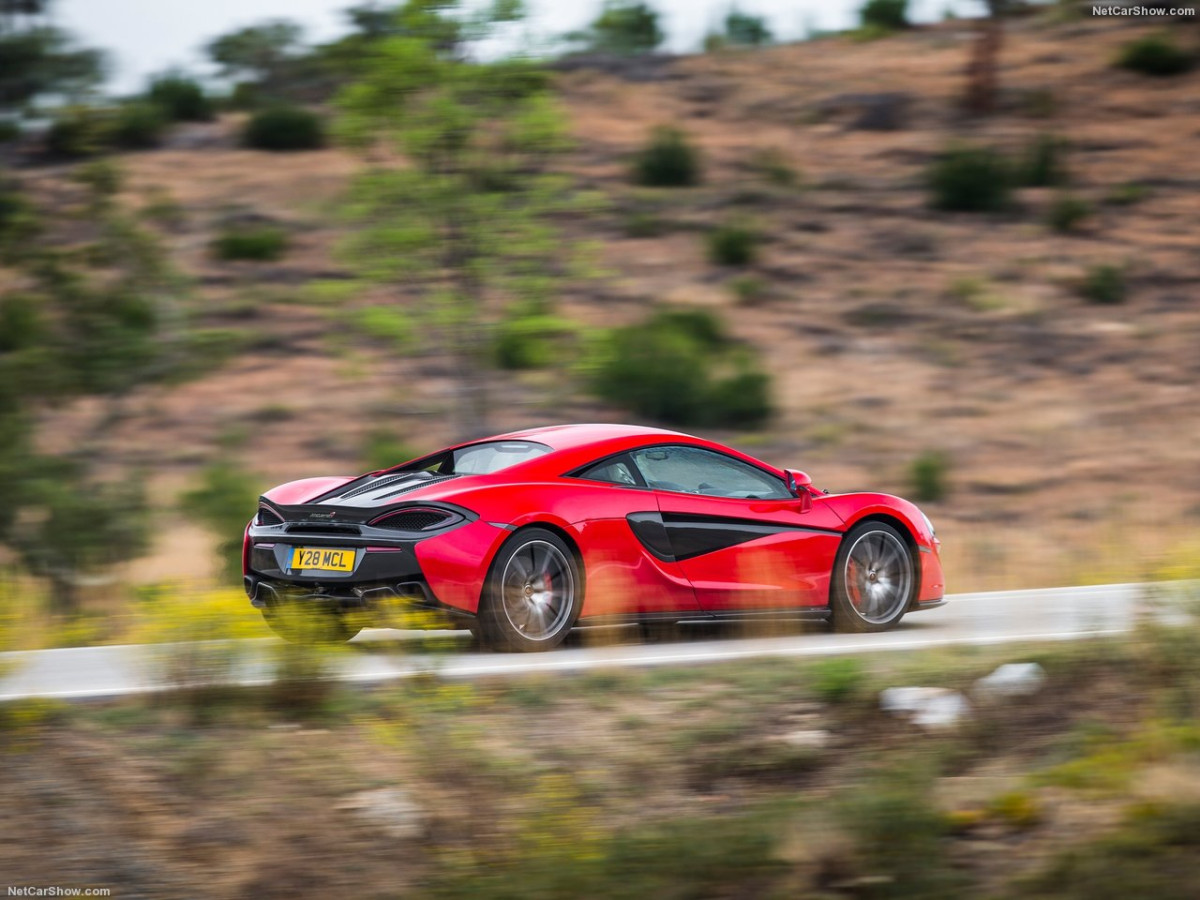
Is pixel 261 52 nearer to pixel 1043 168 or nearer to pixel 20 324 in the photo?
pixel 1043 168

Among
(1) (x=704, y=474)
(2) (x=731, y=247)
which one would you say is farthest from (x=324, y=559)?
(2) (x=731, y=247)

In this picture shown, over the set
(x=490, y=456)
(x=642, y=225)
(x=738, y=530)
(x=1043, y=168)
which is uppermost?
(x=1043, y=168)

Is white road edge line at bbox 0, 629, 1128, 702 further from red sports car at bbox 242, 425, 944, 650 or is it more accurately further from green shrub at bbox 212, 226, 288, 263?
green shrub at bbox 212, 226, 288, 263

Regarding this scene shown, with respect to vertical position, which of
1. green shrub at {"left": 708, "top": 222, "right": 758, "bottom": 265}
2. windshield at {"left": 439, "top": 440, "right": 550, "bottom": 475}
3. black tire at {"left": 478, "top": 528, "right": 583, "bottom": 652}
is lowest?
black tire at {"left": 478, "top": 528, "right": 583, "bottom": 652}

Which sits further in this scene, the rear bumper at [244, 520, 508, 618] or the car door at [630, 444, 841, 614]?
the car door at [630, 444, 841, 614]

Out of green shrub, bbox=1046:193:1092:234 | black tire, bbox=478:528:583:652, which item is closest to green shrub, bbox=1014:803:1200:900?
black tire, bbox=478:528:583:652

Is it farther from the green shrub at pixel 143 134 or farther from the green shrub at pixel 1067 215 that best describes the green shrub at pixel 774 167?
the green shrub at pixel 143 134

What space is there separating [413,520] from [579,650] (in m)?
1.17

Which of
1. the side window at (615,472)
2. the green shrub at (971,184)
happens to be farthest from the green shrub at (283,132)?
the side window at (615,472)

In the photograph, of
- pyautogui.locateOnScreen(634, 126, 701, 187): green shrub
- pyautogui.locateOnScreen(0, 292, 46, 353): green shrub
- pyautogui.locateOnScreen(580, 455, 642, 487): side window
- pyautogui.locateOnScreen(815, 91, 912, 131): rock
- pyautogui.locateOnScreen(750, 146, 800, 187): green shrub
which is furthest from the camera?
pyautogui.locateOnScreen(815, 91, 912, 131): rock

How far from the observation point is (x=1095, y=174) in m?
30.0

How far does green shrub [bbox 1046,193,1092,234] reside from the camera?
2773cm

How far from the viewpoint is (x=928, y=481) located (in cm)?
1906

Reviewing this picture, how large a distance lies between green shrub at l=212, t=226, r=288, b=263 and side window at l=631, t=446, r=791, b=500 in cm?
2009
